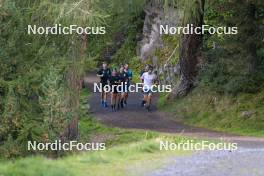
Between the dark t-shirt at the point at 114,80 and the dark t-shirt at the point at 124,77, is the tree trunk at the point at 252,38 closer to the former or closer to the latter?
the dark t-shirt at the point at 124,77

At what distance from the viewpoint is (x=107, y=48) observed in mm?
47875

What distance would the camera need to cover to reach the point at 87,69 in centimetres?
1873

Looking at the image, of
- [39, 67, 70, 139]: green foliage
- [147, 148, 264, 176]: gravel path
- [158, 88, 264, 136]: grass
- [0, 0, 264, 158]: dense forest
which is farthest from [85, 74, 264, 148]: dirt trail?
[147, 148, 264, 176]: gravel path

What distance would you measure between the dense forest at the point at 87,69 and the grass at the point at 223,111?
3cm

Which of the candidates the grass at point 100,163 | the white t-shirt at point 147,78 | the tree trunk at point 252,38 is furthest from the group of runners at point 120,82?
the grass at point 100,163

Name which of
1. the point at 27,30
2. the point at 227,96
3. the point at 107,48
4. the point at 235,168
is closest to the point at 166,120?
the point at 227,96

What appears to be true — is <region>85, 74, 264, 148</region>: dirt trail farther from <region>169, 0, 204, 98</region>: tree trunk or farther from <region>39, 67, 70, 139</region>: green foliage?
<region>39, 67, 70, 139</region>: green foliage

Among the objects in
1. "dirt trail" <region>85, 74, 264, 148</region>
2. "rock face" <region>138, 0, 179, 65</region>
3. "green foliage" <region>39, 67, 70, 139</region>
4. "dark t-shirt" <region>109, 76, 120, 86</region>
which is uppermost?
"rock face" <region>138, 0, 179, 65</region>

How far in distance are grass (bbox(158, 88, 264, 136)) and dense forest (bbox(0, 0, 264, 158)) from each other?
35 millimetres

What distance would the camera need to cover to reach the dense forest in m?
17.4

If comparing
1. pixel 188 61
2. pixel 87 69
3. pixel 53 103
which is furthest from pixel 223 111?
pixel 53 103

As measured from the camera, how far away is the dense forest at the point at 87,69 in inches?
683

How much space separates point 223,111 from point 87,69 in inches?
255

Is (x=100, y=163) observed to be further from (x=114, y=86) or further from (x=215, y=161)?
(x=114, y=86)
